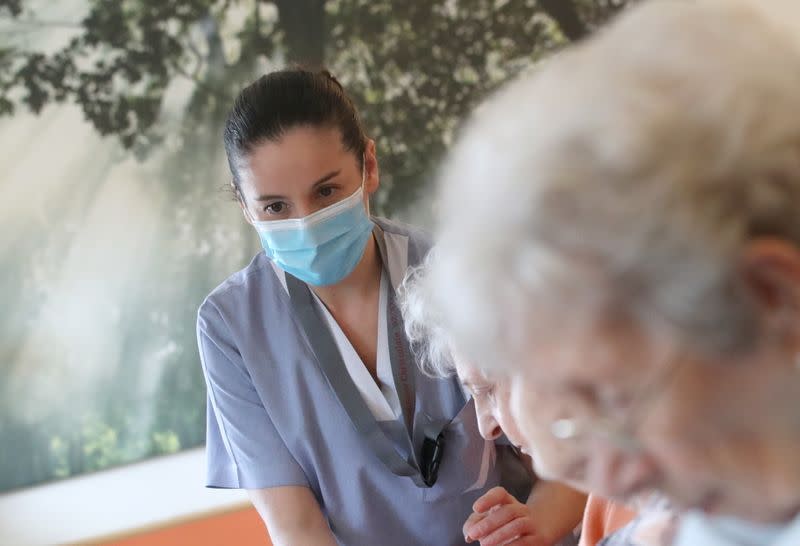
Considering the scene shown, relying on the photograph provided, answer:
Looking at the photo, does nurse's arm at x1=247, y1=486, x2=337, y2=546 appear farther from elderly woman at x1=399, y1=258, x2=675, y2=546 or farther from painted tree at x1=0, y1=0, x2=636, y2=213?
→ painted tree at x1=0, y1=0, x2=636, y2=213

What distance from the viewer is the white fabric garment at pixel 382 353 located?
1.58 m

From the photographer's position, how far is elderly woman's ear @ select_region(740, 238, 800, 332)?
564 millimetres

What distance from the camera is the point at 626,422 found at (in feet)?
2.20

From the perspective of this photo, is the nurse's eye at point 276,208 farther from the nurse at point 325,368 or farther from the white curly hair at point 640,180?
the white curly hair at point 640,180

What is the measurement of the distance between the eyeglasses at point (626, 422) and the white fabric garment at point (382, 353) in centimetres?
87

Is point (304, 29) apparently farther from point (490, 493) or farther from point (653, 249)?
point (653, 249)

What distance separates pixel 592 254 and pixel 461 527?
1.07 m

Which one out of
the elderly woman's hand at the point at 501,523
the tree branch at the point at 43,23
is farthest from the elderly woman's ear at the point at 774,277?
the tree branch at the point at 43,23

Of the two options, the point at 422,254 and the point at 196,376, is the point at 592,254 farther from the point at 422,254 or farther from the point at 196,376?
the point at 196,376

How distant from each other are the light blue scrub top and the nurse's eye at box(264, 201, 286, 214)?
0.54ft

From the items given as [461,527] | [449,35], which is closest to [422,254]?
[461,527]

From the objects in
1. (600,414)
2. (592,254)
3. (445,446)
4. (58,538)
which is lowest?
(58,538)

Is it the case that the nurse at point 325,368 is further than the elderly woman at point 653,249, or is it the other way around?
the nurse at point 325,368

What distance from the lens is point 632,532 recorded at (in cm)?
100
